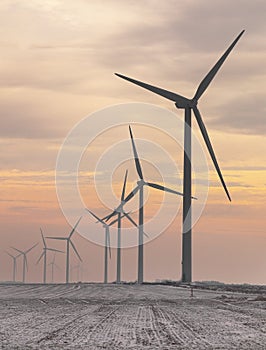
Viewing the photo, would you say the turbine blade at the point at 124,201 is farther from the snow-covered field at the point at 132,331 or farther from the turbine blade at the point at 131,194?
the snow-covered field at the point at 132,331

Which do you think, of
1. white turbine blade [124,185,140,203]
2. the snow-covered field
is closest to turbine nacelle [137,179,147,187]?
white turbine blade [124,185,140,203]

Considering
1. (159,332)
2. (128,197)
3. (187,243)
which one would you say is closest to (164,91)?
(187,243)

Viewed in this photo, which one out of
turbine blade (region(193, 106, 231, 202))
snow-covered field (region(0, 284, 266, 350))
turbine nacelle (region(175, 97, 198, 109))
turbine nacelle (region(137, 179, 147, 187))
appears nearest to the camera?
snow-covered field (region(0, 284, 266, 350))

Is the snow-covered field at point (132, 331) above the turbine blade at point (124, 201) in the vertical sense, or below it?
below

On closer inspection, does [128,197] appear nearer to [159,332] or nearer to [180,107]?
[180,107]

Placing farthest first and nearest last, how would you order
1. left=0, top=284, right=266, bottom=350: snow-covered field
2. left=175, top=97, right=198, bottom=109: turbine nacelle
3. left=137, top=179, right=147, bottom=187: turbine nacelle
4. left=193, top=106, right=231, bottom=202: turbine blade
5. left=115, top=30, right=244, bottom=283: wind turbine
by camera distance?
left=137, top=179, right=147, bottom=187: turbine nacelle, left=175, top=97, right=198, bottom=109: turbine nacelle, left=115, top=30, right=244, bottom=283: wind turbine, left=193, top=106, right=231, bottom=202: turbine blade, left=0, top=284, right=266, bottom=350: snow-covered field

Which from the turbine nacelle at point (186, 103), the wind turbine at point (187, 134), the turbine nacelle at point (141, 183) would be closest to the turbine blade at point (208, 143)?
the wind turbine at point (187, 134)

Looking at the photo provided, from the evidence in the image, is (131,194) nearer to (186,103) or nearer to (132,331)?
(186,103)

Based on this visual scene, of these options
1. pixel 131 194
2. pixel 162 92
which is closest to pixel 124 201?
pixel 131 194

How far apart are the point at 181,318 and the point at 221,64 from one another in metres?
67.3

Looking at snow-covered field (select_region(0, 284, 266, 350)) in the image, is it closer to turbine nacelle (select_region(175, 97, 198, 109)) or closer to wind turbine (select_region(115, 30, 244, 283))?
wind turbine (select_region(115, 30, 244, 283))

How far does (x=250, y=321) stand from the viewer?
1524 inches

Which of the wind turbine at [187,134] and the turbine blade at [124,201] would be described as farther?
the turbine blade at [124,201]

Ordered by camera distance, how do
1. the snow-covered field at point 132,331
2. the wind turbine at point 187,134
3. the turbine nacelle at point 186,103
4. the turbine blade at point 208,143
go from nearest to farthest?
1. the snow-covered field at point 132,331
2. the turbine blade at point 208,143
3. the wind turbine at point 187,134
4. the turbine nacelle at point 186,103
